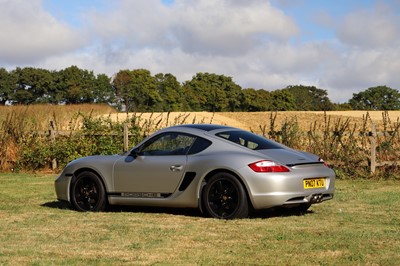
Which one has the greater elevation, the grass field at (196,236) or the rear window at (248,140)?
the rear window at (248,140)

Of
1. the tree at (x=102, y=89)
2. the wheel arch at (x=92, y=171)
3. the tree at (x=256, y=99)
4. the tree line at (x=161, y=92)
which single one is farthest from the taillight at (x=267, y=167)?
the tree at (x=256, y=99)

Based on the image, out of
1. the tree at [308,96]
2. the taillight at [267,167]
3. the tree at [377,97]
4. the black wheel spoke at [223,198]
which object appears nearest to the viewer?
the taillight at [267,167]

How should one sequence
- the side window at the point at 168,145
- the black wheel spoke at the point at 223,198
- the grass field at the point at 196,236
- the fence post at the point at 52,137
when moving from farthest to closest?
the fence post at the point at 52,137 → the side window at the point at 168,145 → the black wheel spoke at the point at 223,198 → the grass field at the point at 196,236

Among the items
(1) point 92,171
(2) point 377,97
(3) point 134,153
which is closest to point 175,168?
(3) point 134,153

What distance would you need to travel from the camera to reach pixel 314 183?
9.88 meters

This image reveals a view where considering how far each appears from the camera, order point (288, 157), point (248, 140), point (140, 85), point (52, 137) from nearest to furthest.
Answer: point (288, 157) < point (248, 140) < point (52, 137) < point (140, 85)

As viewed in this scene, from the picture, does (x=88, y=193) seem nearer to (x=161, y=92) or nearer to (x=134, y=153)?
(x=134, y=153)

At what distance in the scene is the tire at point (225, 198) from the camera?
952cm

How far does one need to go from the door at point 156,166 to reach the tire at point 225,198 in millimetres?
565

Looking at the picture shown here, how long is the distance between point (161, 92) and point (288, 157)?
106m

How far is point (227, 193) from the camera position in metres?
9.67

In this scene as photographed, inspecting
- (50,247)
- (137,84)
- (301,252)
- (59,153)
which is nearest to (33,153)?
(59,153)

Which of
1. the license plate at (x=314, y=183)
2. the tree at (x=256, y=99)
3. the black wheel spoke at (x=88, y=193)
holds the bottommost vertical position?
the black wheel spoke at (x=88, y=193)

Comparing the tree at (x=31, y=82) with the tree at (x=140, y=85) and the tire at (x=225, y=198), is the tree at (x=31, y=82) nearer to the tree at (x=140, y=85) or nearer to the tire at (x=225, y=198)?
the tree at (x=140, y=85)
